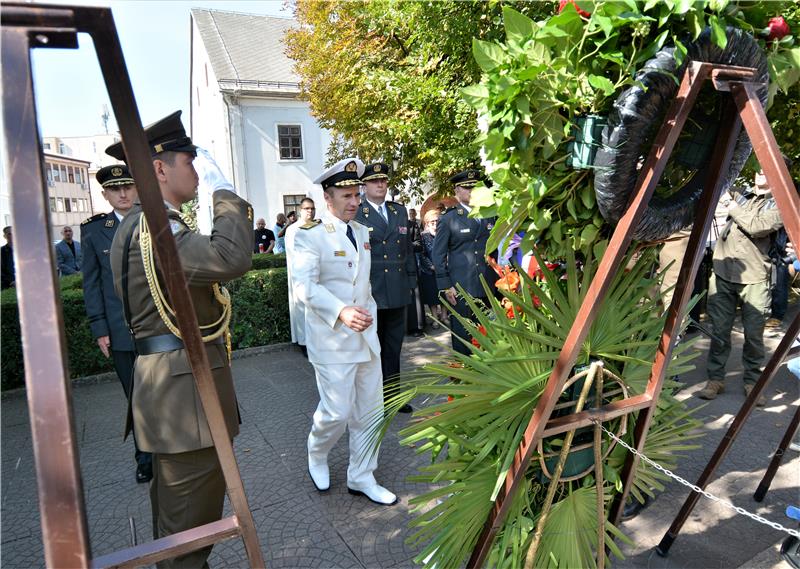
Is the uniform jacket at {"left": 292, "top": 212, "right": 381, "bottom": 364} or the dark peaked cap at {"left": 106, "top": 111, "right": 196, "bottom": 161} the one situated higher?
Result: the dark peaked cap at {"left": 106, "top": 111, "right": 196, "bottom": 161}

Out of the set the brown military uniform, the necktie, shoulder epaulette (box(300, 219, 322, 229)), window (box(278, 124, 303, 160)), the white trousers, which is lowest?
the white trousers

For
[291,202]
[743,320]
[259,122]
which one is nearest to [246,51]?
[259,122]

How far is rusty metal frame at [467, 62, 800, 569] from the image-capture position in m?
1.55

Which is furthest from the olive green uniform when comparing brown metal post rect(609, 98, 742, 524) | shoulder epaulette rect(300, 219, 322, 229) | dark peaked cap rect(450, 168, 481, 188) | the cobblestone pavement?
shoulder epaulette rect(300, 219, 322, 229)

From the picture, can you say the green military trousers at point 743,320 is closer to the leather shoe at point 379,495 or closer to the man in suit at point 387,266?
the man in suit at point 387,266

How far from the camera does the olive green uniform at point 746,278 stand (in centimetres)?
470

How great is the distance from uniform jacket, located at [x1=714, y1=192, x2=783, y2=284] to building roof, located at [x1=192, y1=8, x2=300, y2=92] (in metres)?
19.2

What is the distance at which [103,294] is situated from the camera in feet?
12.5

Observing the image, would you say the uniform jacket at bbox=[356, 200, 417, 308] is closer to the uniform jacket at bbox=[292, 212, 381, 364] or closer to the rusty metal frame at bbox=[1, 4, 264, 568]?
the uniform jacket at bbox=[292, 212, 381, 364]

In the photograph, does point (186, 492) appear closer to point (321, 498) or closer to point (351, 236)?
point (321, 498)

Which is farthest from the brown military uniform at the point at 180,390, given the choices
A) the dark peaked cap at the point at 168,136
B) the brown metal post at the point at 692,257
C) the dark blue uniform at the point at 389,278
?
the dark blue uniform at the point at 389,278

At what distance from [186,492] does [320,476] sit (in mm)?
1441

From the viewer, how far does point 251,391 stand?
5426 millimetres

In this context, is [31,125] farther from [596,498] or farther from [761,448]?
[761,448]
